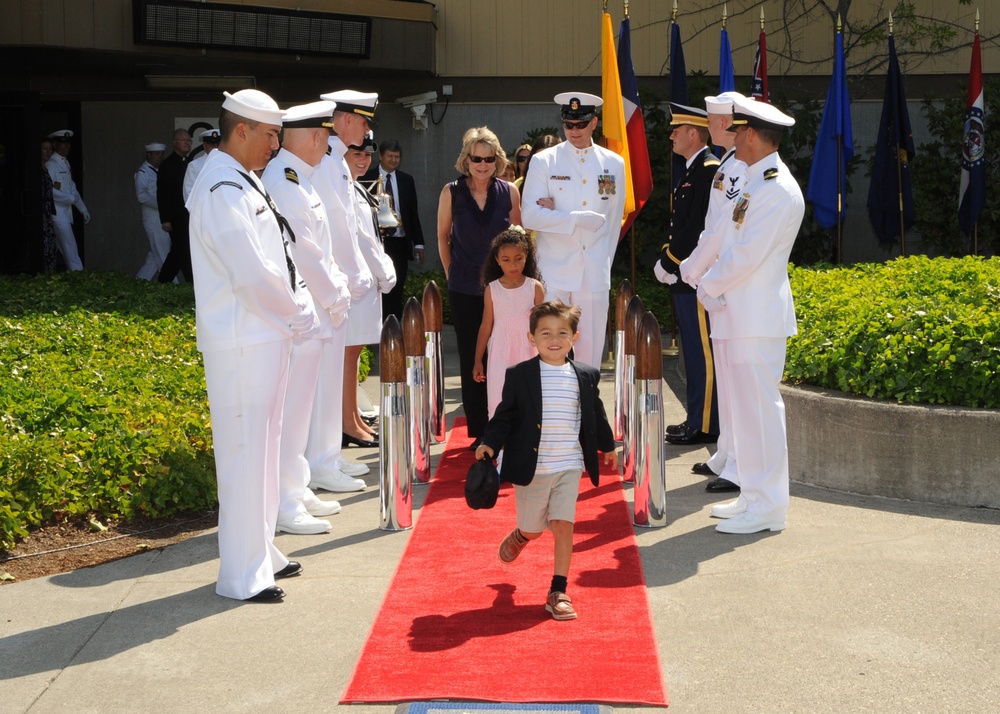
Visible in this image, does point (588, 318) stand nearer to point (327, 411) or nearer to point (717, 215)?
point (717, 215)

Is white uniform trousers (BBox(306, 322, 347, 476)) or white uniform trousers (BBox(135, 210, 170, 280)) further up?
white uniform trousers (BBox(135, 210, 170, 280))

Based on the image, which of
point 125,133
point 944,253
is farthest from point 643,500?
point 125,133

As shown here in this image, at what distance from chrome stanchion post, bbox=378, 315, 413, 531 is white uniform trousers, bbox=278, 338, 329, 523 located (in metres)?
0.41

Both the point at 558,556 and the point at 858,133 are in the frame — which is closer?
the point at 558,556

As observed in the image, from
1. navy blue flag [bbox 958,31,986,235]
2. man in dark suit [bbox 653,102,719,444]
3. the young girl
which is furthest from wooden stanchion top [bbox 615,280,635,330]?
navy blue flag [bbox 958,31,986,235]

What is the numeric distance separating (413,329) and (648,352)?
173 cm

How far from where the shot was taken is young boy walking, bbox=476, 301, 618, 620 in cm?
538

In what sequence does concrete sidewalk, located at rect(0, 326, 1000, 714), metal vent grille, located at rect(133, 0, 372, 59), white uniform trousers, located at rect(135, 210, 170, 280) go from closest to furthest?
concrete sidewalk, located at rect(0, 326, 1000, 714)
metal vent grille, located at rect(133, 0, 372, 59)
white uniform trousers, located at rect(135, 210, 170, 280)

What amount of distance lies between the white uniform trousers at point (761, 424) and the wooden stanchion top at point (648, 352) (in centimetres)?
42

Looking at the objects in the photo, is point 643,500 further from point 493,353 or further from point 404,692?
point 404,692

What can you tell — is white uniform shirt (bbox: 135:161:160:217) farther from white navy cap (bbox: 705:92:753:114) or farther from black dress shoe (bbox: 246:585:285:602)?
black dress shoe (bbox: 246:585:285:602)

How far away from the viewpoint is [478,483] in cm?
514

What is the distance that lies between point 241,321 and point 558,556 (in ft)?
5.42

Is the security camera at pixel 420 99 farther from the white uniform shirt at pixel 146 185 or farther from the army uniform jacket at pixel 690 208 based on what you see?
the army uniform jacket at pixel 690 208
